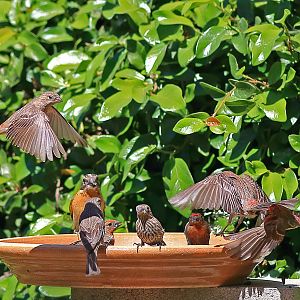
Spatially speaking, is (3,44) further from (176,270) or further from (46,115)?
(176,270)

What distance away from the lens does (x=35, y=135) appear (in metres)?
3.36

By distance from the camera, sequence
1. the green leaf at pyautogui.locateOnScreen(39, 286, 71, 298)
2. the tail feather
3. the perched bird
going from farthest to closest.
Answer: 1. the green leaf at pyautogui.locateOnScreen(39, 286, 71, 298)
2. the perched bird
3. the tail feather

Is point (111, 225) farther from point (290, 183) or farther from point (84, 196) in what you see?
point (290, 183)

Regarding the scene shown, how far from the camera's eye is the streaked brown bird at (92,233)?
2.75 m

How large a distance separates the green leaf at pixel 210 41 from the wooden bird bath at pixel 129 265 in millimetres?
1093

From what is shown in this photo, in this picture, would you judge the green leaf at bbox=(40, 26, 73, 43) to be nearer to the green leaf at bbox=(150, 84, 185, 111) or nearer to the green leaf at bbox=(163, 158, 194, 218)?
the green leaf at bbox=(150, 84, 185, 111)

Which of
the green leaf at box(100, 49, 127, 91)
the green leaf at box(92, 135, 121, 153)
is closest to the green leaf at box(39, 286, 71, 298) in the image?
the green leaf at box(92, 135, 121, 153)

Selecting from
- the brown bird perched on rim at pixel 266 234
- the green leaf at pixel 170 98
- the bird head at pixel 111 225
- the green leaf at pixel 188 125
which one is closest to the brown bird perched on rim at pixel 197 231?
the brown bird perched on rim at pixel 266 234

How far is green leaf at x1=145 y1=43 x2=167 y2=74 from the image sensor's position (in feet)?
12.7

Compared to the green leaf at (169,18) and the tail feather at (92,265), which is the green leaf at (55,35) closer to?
the green leaf at (169,18)

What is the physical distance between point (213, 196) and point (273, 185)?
0.40 meters

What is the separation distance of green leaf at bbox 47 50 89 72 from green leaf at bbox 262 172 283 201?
4.16ft

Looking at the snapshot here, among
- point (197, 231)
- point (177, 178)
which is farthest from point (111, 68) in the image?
point (197, 231)

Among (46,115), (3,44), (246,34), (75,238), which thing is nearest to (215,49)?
(246,34)
